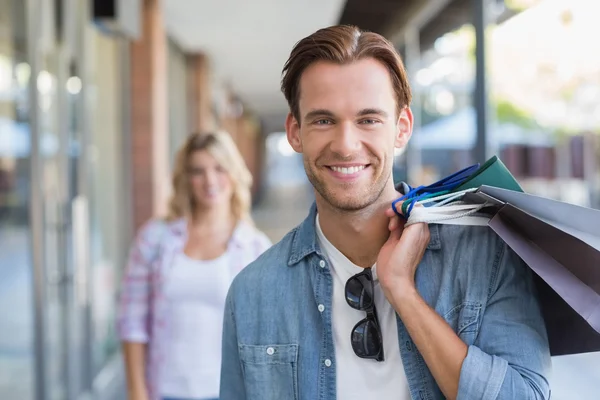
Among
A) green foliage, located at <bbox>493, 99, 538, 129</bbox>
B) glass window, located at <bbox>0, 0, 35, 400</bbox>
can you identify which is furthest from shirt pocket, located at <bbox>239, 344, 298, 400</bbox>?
green foliage, located at <bbox>493, 99, 538, 129</bbox>

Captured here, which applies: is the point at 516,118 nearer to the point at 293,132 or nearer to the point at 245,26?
the point at 245,26

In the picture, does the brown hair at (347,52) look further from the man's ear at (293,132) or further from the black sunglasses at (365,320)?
the black sunglasses at (365,320)

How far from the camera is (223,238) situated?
9.66 feet

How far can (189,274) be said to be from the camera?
275cm

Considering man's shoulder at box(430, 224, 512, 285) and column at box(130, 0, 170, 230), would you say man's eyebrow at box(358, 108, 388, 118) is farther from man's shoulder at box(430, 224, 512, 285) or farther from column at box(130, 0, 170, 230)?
column at box(130, 0, 170, 230)

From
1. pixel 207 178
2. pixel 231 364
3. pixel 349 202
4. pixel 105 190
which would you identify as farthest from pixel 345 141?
pixel 105 190

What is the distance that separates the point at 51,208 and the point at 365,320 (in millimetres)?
3138

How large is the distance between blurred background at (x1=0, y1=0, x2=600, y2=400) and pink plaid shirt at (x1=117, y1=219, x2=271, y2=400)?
3.26 ft

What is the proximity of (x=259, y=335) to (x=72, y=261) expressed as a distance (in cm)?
314

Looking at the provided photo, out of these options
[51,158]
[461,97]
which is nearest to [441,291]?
[51,158]

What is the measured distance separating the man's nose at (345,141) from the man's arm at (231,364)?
1.39 ft

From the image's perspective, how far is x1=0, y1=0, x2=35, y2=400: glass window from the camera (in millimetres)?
3475

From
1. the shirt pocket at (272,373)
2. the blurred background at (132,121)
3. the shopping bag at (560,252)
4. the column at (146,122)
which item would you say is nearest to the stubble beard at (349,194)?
the shopping bag at (560,252)

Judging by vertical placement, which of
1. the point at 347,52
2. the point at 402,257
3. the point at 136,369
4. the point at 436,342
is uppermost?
the point at 347,52
